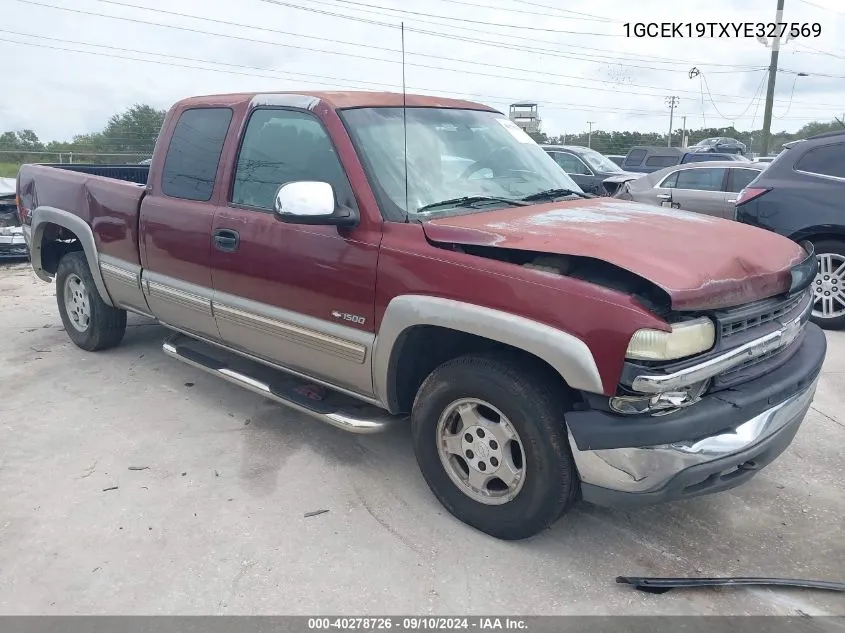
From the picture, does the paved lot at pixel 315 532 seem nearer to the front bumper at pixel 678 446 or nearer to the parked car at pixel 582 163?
the front bumper at pixel 678 446

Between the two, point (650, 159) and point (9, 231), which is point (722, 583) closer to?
point (9, 231)

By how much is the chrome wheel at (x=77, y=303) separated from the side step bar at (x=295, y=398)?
109 cm

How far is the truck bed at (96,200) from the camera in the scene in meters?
4.72

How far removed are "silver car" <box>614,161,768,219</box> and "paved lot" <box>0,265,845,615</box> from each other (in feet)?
19.6

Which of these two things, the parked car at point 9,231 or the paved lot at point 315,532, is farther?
the parked car at point 9,231

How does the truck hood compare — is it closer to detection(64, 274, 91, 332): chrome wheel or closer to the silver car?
detection(64, 274, 91, 332): chrome wheel

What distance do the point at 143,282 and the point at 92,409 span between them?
92cm

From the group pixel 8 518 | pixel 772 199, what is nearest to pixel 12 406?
pixel 8 518

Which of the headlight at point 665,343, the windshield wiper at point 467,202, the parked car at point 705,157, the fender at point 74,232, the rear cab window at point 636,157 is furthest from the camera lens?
the rear cab window at point 636,157

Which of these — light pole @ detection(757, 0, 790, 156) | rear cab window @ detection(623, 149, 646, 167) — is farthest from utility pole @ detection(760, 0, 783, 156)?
rear cab window @ detection(623, 149, 646, 167)

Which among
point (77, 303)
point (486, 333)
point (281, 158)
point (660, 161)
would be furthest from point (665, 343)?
point (660, 161)

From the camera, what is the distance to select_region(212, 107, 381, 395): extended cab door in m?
3.34

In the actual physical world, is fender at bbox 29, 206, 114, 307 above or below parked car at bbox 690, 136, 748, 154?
below

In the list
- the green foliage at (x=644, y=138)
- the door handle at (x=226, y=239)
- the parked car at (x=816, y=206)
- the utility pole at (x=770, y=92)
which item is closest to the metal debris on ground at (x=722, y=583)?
the door handle at (x=226, y=239)
